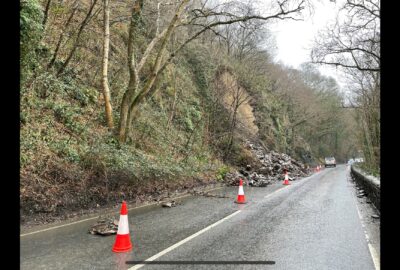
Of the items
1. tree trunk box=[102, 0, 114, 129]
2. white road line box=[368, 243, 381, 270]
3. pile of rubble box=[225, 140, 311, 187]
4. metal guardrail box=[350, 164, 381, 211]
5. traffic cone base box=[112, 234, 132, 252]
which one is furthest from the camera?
pile of rubble box=[225, 140, 311, 187]

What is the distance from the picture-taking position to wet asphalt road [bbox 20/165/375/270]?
5512mm

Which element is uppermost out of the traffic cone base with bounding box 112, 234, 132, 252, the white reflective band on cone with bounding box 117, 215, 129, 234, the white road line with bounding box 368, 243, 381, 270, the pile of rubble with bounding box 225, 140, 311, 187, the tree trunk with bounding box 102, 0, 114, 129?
the tree trunk with bounding box 102, 0, 114, 129

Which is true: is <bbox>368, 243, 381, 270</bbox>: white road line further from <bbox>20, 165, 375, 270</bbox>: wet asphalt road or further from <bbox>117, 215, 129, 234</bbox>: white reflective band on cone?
<bbox>117, 215, 129, 234</bbox>: white reflective band on cone

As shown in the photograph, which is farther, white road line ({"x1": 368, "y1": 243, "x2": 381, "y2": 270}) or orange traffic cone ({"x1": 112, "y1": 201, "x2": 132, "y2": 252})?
orange traffic cone ({"x1": 112, "y1": 201, "x2": 132, "y2": 252})

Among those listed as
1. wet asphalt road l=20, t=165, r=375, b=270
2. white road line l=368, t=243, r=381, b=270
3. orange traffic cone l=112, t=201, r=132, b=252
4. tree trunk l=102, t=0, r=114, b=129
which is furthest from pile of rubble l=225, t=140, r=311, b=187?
orange traffic cone l=112, t=201, r=132, b=252

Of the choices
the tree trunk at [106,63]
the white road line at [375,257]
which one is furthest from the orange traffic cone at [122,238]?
the tree trunk at [106,63]

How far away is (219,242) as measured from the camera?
6.85 m

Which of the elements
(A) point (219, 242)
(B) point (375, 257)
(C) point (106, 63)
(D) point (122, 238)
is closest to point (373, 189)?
(B) point (375, 257)

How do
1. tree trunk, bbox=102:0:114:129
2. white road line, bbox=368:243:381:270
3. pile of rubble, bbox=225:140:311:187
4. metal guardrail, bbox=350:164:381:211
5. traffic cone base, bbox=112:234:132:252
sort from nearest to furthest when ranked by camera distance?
1. white road line, bbox=368:243:381:270
2. traffic cone base, bbox=112:234:132:252
3. metal guardrail, bbox=350:164:381:211
4. tree trunk, bbox=102:0:114:129
5. pile of rubble, bbox=225:140:311:187

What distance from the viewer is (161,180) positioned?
569 inches

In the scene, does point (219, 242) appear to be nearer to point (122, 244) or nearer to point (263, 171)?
point (122, 244)

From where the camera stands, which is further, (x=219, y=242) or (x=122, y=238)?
(x=219, y=242)

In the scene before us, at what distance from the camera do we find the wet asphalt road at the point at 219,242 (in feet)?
18.1

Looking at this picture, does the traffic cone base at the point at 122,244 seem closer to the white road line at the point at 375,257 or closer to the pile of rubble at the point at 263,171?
the white road line at the point at 375,257
